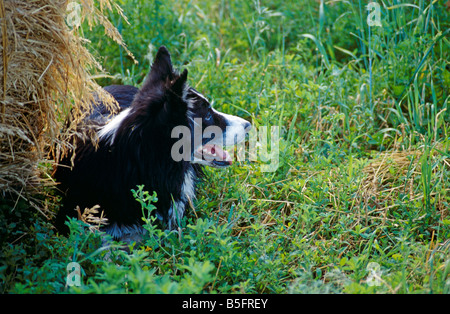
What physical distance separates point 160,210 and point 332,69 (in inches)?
84.4

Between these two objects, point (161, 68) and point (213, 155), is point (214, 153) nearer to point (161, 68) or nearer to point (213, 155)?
point (213, 155)

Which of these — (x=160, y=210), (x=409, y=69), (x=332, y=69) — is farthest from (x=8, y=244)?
(x=409, y=69)

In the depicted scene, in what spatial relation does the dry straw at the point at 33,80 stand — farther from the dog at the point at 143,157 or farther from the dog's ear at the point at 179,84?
the dog's ear at the point at 179,84

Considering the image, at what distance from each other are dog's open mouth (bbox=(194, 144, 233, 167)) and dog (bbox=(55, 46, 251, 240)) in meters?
0.01

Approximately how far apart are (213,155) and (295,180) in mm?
580

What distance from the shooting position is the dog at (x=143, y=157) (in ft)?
8.75

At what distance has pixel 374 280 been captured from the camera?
7.44 ft

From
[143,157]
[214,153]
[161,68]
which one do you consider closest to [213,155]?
[214,153]

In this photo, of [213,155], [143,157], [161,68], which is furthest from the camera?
[213,155]

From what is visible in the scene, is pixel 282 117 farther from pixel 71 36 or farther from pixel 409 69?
pixel 71 36

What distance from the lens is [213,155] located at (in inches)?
123

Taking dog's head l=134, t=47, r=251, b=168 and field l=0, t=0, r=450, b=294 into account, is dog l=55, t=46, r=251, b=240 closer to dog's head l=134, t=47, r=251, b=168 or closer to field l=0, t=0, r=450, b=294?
dog's head l=134, t=47, r=251, b=168

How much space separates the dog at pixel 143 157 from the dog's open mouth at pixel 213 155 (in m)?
0.01

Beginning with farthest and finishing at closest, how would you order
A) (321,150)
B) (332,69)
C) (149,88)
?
(332,69)
(321,150)
(149,88)
